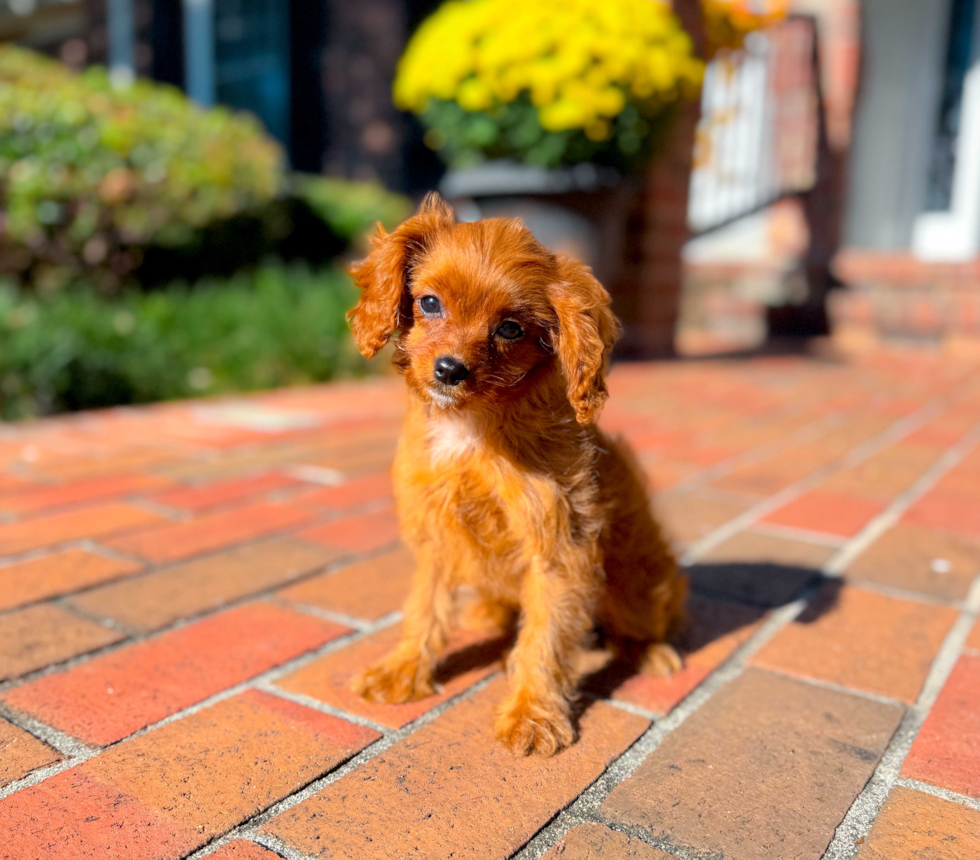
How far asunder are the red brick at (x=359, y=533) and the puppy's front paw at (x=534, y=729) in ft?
4.34

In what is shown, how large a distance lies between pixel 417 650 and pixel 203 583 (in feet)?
3.17

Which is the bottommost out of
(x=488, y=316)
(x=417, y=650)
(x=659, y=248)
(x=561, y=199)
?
(x=417, y=650)

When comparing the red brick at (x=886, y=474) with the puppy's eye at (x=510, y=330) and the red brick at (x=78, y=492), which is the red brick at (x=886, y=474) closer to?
the puppy's eye at (x=510, y=330)

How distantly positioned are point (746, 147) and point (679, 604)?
866cm

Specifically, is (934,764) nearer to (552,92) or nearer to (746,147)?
(552,92)

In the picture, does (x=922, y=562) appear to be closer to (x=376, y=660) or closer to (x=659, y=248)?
(x=376, y=660)

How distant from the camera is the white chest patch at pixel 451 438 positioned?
6.60 feet

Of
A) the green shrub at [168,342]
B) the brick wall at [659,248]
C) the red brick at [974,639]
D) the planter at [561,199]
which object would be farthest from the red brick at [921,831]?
the brick wall at [659,248]

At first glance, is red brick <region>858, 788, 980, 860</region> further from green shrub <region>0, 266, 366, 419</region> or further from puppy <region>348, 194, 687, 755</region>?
green shrub <region>0, 266, 366, 419</region>

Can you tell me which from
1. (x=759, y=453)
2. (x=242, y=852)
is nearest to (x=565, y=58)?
(x=759, y=453)

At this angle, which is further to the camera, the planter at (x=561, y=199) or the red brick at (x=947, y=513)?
the planter at (x=561, y=199)

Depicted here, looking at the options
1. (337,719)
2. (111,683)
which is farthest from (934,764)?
(111,683)

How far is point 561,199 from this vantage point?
6.53 metres

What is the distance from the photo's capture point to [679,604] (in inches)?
94.3
